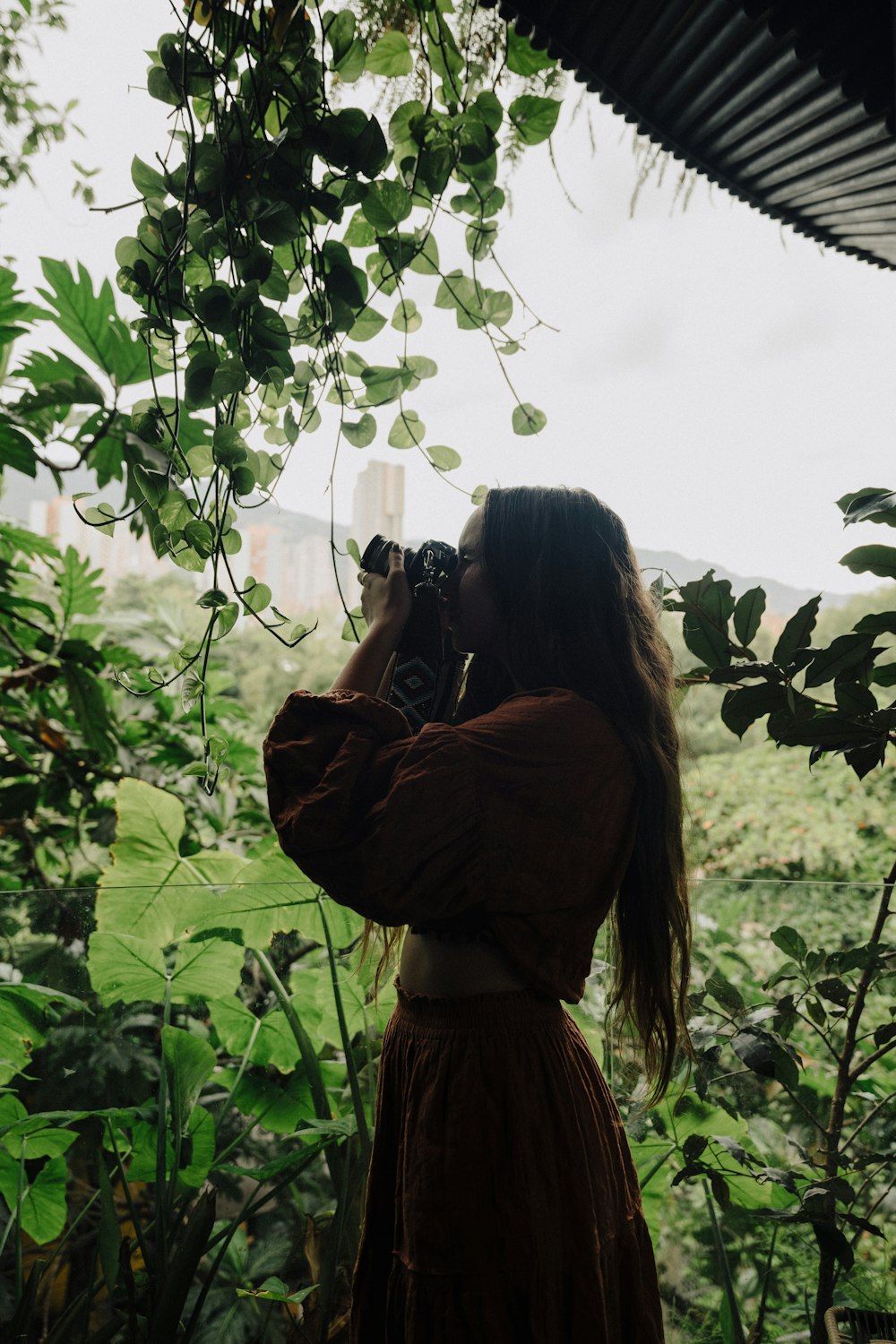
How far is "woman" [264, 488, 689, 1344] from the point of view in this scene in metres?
0.64

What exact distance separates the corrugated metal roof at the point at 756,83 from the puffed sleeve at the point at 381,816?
0.67m

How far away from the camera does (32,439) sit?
4.10ft

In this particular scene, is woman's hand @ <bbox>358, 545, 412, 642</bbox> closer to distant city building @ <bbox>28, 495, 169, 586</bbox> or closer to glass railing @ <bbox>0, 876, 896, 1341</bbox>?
glass railing @ <bbox>0, 876, 896, 1341</bbox>

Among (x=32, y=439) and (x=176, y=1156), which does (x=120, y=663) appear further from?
(x=176, y=1156)

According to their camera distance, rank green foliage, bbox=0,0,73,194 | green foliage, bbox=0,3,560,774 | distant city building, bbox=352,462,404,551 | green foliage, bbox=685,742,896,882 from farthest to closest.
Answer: green foliage, bbox=685,742,896,882, distant city building, bbox=352,462,404,551, green foliage, bbox=0,0,73,194, green foliage, bbox=0,3,560,774

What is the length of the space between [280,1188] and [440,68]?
1168 millimetres

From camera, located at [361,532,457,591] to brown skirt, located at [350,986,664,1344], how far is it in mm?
403

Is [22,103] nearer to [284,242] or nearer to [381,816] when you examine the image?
[284,242]

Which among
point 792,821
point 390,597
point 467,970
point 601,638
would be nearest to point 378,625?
point 390,597

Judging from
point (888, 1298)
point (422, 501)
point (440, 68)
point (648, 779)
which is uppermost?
point (440, 68)

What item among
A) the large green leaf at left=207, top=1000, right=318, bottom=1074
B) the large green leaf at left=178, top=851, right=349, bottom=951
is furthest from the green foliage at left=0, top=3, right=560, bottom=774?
the large green leaf at left=207, top=1000, right=318, bottom=1074

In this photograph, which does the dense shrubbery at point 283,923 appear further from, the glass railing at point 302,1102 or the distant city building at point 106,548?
the distant city building at point 106,548

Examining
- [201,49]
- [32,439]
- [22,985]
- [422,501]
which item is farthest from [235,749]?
[201,49]

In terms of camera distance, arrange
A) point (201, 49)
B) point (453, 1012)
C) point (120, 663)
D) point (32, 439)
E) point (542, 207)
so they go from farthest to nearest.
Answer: point (120, 663)
point (32, 439)
point (542, 207)
point (453, 1012)
point (201, 49)
